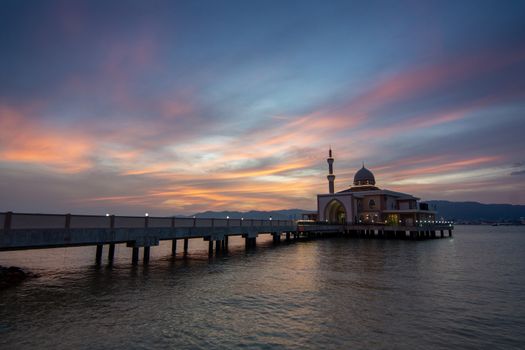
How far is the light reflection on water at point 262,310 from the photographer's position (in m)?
12.1

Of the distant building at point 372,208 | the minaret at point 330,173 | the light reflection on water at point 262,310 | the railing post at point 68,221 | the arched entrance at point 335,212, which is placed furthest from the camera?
the minaret at point 330,173

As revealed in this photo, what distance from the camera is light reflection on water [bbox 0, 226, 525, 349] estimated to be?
12148mm

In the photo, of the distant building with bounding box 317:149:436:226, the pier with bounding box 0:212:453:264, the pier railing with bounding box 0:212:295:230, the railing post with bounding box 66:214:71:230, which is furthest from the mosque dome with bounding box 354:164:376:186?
the railing post with bounding box 66:214:71:230

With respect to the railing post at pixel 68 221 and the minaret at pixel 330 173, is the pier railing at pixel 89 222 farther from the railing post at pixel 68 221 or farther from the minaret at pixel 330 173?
the minaret at pixel 330 173

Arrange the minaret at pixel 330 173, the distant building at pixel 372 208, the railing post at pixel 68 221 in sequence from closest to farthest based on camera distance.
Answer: the railing post at pixel 68 221 → the distant building at pixel 372 208 → the minaret at pixel 330 173

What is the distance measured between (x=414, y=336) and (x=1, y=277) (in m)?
25.6

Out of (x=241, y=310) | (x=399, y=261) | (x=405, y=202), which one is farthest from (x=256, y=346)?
(x=405, y=202)

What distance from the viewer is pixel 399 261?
3478 cm

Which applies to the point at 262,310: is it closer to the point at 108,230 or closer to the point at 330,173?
the point at 108,230

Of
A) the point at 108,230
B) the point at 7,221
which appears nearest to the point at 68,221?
the point at 108,230

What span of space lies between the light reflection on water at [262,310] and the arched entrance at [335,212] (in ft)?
211

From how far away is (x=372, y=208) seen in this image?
8756 centimetres

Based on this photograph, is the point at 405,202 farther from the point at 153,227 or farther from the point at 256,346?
the point at 256,346

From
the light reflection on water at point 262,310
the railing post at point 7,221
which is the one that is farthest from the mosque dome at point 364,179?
the railing post at point 7,221
